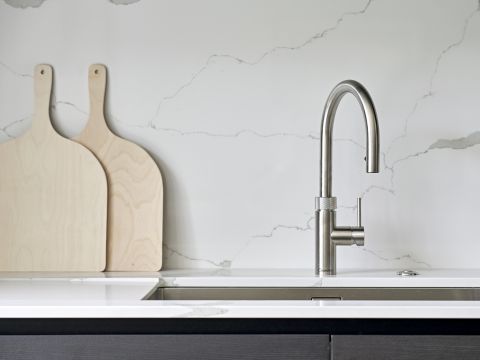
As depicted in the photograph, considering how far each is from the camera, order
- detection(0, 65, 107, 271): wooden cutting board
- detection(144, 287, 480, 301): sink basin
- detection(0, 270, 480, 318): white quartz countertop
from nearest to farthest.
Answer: detection(0, 270, 480, 318): white quartz countertop → detection(144, 287, 480, 301): sink basin → detection(0, 65, 107, 271): wooden cutting board

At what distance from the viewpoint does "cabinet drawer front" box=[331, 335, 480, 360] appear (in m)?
1.04

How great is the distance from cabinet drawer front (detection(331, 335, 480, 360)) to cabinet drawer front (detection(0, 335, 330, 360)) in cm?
3

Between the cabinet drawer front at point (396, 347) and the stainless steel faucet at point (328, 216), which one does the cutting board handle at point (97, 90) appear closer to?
the stainless steel faucet at point (328, 216)

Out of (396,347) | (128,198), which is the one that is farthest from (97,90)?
(396,347)

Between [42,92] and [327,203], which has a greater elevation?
[42,92]

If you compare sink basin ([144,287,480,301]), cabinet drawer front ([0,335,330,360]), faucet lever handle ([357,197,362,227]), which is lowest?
cabinet drawer front ([0,335,330,360])

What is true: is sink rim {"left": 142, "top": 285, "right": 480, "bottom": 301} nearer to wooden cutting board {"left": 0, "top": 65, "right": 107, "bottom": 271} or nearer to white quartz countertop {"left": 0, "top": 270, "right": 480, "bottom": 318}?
white quartz countertop {"left": 0, "top": 270, "right": 480, "bottom": 318}

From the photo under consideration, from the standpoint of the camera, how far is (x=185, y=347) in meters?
1.05

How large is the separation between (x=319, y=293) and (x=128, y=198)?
0.50 metres

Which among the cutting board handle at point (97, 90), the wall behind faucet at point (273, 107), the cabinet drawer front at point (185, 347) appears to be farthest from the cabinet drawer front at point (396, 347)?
the cutting board handle at point (97, 90)

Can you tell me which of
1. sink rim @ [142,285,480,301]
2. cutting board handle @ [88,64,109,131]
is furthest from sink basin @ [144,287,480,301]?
cutting board handle @ [88,64,109,131]

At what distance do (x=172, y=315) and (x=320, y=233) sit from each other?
0.53 m

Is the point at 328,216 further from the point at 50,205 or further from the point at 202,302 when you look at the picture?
the point at 50,205

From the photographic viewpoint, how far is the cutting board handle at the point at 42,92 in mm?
1581
